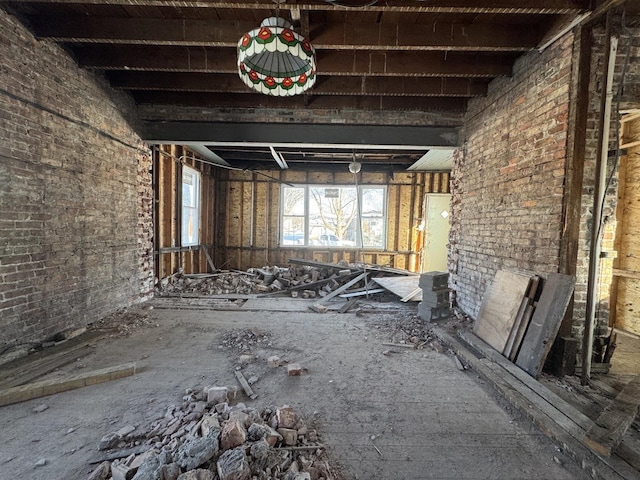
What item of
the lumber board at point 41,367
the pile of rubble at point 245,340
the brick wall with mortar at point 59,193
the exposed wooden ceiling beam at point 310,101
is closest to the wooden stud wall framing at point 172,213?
the brick wall with mortar at point 59,193

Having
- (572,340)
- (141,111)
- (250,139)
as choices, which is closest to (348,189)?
(250,139)

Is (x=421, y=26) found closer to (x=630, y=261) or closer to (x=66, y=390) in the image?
(x=630, y=261)

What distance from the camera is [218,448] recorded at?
1.63m

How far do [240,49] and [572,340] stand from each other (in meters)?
3.78

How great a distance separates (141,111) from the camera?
16.1 ft

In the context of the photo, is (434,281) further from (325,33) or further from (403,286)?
(325,33)

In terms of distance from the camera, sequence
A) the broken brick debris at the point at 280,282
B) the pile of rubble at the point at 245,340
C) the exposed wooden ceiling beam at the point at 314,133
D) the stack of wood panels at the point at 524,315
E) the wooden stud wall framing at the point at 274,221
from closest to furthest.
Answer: the stack of wood panels at the point at 524,315 → the pile of rubble at the point at 245,340 → the exposed wooden ceiling beam at the point at 314,133 → the broken brick debris at the point at 280,282 → the wooden stud wall framing at the point at 274,221

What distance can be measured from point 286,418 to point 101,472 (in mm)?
1061

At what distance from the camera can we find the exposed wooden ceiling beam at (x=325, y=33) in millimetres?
3068

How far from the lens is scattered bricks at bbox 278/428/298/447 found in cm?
183

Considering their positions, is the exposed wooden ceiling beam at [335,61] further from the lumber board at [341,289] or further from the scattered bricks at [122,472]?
the scattered bricks at [122,472]

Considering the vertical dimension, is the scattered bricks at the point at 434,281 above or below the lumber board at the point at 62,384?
above

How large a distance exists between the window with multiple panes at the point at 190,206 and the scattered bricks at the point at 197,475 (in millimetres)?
6045

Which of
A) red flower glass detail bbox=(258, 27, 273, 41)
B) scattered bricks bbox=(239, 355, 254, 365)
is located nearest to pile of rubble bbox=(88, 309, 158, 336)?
scattered bricks bbox=(239, 355, 254, 365)
